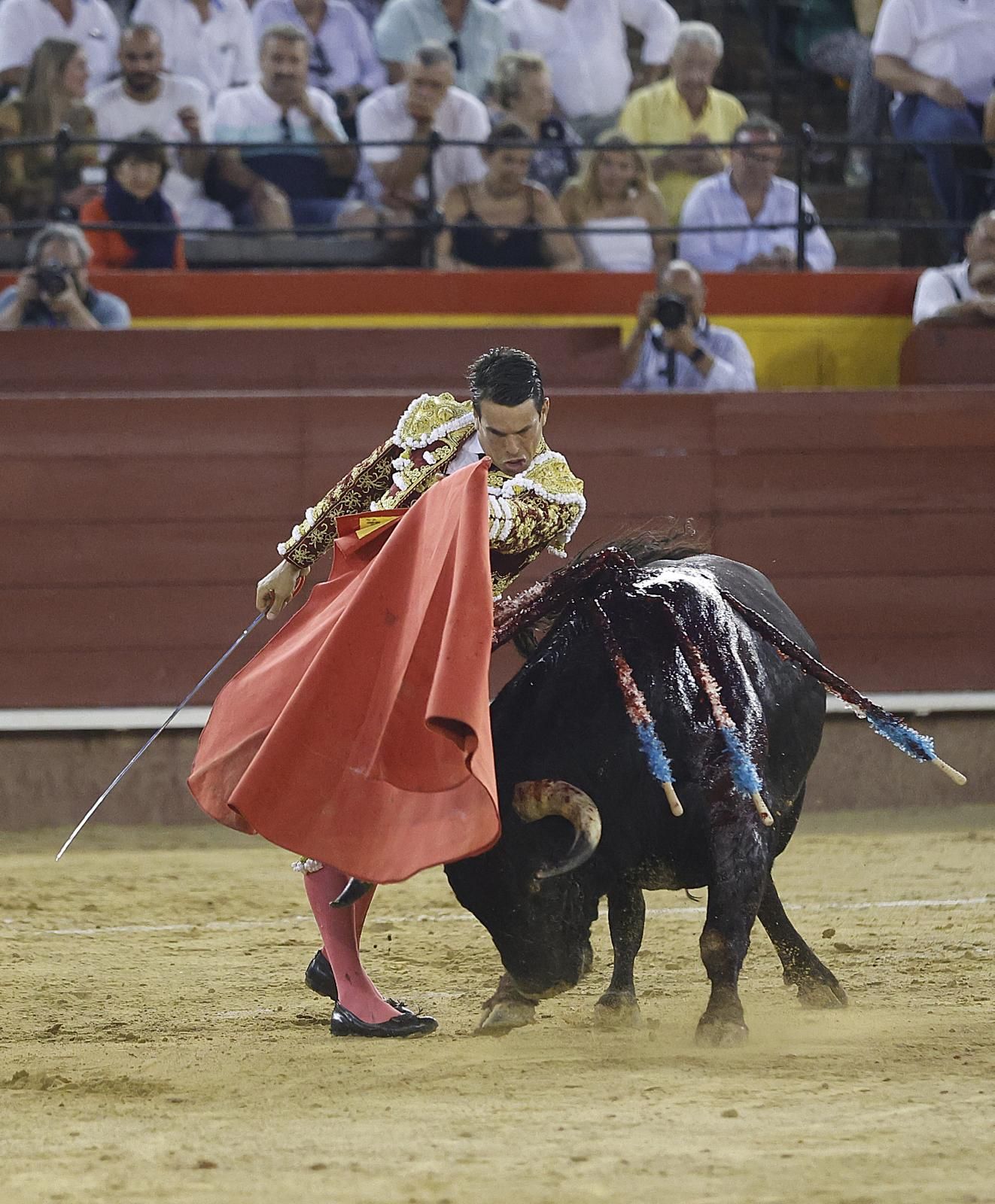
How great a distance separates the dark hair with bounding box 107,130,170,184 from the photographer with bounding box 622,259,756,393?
1.70m

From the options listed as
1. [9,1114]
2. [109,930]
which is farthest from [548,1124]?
[109,930]

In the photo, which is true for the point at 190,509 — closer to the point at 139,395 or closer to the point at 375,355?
the point at 139,395

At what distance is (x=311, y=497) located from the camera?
20.2 feet

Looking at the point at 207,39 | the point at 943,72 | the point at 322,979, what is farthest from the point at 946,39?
the point at 322,979

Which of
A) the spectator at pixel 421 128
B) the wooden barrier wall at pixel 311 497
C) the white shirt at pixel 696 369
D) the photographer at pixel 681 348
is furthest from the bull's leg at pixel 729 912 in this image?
the spectator at pixel 421 128

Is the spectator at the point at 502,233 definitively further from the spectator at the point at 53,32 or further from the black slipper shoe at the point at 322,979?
the black slipper shoe at the point at 322,979

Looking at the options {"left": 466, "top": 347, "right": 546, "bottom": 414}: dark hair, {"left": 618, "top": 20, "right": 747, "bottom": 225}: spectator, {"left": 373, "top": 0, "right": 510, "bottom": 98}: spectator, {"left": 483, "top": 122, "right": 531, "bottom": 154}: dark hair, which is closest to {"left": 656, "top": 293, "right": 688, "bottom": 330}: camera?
{"left": 483, "top": 122, "right": 531, "bottom": 154}: dark hair

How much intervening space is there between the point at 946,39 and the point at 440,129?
78.5 inches

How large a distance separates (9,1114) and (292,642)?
3.08ft

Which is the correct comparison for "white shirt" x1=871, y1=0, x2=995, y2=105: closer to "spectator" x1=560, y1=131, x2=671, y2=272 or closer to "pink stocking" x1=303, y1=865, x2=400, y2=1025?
"spectator" x1=560, y1=131, x2=671, y2=272

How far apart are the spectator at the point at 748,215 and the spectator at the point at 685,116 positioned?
0.36 ft

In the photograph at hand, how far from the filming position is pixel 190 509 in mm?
6145

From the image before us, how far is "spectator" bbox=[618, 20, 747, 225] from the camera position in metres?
7.20

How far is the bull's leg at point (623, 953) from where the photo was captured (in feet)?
11.1
